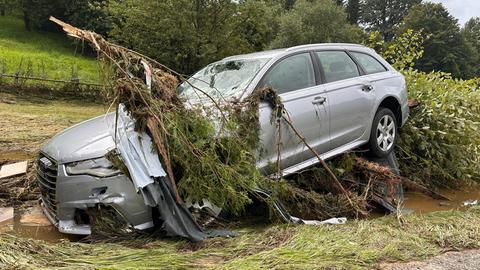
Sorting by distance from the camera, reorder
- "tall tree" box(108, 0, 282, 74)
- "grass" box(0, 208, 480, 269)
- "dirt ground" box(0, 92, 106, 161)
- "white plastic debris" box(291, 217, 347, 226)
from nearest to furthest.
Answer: "grass" box(0, 208, 480, 269) < "white plastic debris" box(291, 217, 347, 226) < "dirt ground" box(0, 92, 106, 161) < "tall tree" box(108, 0, 282, 74)

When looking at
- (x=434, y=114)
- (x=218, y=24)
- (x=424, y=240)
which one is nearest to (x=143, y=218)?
(x=424, y=240)

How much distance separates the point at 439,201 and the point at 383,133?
65.4 inches

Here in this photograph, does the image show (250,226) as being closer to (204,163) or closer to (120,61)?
(204,163)

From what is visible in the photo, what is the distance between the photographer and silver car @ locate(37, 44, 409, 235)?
13.6 feet

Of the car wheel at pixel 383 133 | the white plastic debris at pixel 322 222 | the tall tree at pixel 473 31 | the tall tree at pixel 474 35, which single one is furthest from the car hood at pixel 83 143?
the tall tree at pixel 473 31

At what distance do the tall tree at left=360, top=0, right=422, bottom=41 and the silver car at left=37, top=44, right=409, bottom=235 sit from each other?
78845mm

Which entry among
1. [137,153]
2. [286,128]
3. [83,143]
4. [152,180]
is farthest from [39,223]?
[286,128]

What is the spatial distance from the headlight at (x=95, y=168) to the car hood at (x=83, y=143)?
47 mm

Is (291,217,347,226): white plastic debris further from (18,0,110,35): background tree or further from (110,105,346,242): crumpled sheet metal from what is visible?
(18,0,110,35): background tree

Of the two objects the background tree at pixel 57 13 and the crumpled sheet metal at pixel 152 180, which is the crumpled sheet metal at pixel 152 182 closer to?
the crumpled sheet metal at pixel 152 180

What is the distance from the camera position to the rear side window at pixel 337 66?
5.96 meters

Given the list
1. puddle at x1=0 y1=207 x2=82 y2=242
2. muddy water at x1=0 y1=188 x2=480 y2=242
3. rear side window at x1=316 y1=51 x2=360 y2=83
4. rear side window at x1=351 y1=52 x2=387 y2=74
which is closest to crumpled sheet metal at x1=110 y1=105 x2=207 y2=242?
muddy water at x1=0 y1=188 x2=480 y2=242

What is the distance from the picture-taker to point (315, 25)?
48.8 metres

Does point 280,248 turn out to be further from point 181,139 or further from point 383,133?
point 383,133
